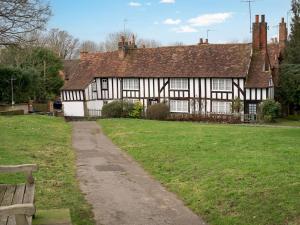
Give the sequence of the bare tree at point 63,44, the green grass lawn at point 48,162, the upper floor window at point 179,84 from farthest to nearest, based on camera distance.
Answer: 1. the bare tree at point 63,44
2. the upper floor window at point 179,84
3. the green grass lawn at point 48,162

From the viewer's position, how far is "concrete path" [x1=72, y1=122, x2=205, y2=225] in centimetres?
846

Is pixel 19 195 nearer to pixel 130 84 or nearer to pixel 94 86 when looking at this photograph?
pixel 130 84

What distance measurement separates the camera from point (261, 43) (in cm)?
4025

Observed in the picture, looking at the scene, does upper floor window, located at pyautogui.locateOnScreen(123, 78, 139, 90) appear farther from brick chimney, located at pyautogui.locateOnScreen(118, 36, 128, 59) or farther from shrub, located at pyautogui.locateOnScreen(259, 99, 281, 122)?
shrub, located at pyautogui.locateOnScreen(259, 99, 281, 122)

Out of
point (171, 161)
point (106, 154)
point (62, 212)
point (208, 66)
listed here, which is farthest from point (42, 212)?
point (208, 66)

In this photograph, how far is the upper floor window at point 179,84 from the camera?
41.3 m

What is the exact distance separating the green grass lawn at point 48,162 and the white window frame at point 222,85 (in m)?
19.8

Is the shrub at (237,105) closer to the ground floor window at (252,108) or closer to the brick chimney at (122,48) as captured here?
the ground floor window at (252,108)

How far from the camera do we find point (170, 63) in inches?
1692

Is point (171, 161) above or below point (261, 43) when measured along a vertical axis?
below

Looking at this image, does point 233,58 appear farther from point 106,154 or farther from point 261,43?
point 106,154

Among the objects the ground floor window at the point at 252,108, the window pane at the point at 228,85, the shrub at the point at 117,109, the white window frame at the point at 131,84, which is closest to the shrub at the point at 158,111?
the shrub at the point at 117,109

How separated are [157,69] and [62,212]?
1414 inches

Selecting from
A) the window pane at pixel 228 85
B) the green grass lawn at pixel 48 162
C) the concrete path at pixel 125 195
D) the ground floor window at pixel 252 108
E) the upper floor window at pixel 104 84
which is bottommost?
the concrete path at pixel 125 195
